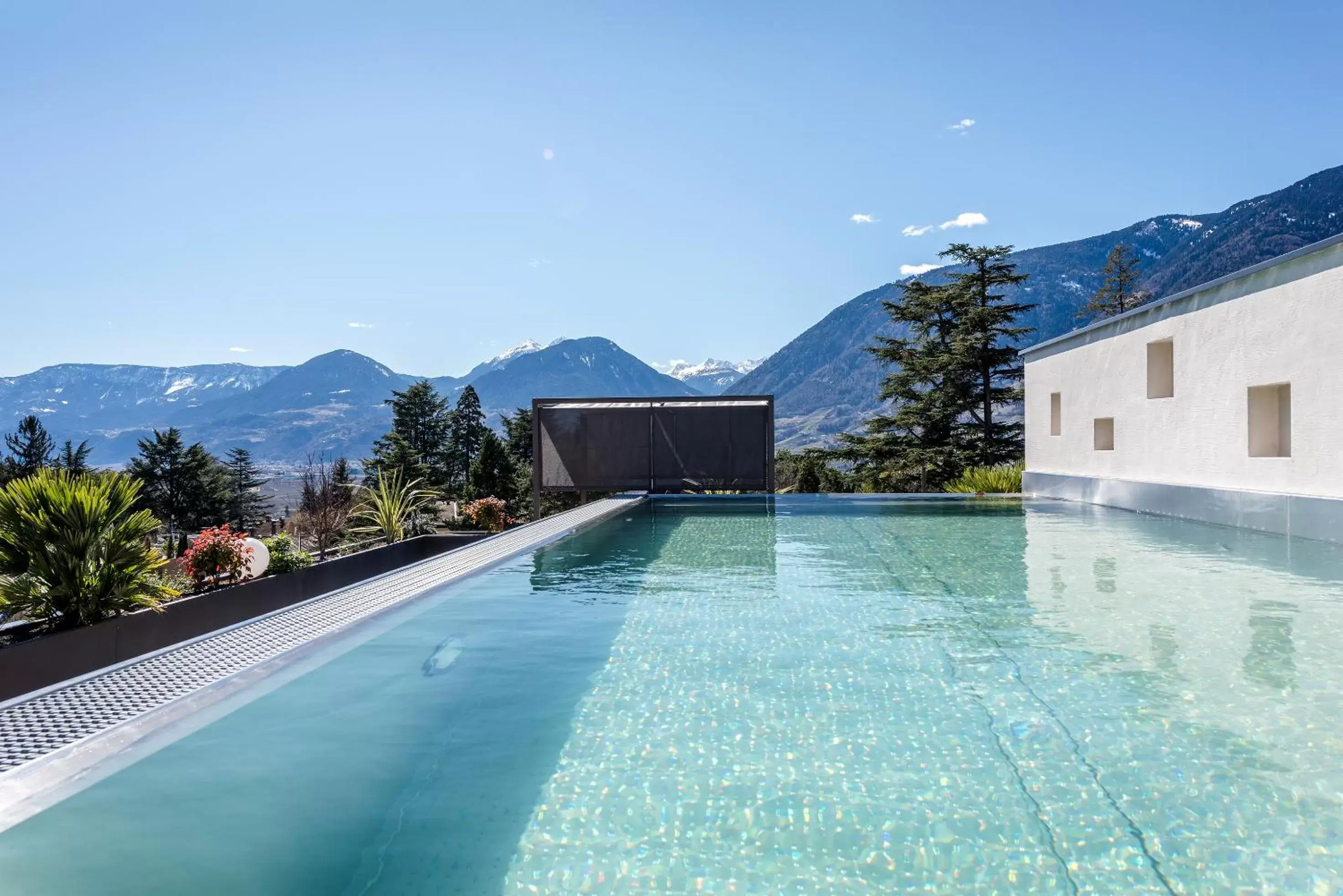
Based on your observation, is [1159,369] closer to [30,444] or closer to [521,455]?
[521,455]

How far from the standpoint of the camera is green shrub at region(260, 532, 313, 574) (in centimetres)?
654

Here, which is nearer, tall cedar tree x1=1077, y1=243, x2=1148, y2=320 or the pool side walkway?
the pool side walkway

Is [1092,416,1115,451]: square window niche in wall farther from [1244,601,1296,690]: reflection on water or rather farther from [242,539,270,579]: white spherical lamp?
[242,539,270,579]: white spherical lamp

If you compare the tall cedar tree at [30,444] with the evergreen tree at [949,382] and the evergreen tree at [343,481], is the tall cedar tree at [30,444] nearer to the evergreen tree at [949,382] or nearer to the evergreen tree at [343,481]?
the evergreen tree at [343,481]

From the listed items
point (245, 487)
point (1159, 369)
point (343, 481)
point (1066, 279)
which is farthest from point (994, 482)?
point (1066, 279)

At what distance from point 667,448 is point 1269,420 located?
25.4 feet

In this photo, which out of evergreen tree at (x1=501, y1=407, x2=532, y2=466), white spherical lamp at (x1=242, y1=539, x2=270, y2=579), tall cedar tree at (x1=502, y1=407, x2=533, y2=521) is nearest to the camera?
white spherical lamp at (x1=242, y1=539, x2=270, y2=579)

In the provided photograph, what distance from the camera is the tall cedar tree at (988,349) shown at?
1997 centimetres

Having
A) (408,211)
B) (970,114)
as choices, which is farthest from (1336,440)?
(408,211)

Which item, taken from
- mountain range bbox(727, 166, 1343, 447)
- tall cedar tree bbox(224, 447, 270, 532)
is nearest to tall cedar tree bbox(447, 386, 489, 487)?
tall cedar tree bbox(224, 447, 270, 532)

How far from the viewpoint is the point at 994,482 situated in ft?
45.4

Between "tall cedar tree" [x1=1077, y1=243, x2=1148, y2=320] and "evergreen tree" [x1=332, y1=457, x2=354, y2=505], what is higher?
"tall cedar tree" [x1=1077, y1=243, x2=1148, y2=320]

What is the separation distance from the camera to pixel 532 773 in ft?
7.34

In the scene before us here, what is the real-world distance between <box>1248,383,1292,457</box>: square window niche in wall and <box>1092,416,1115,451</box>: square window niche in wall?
2.96m
